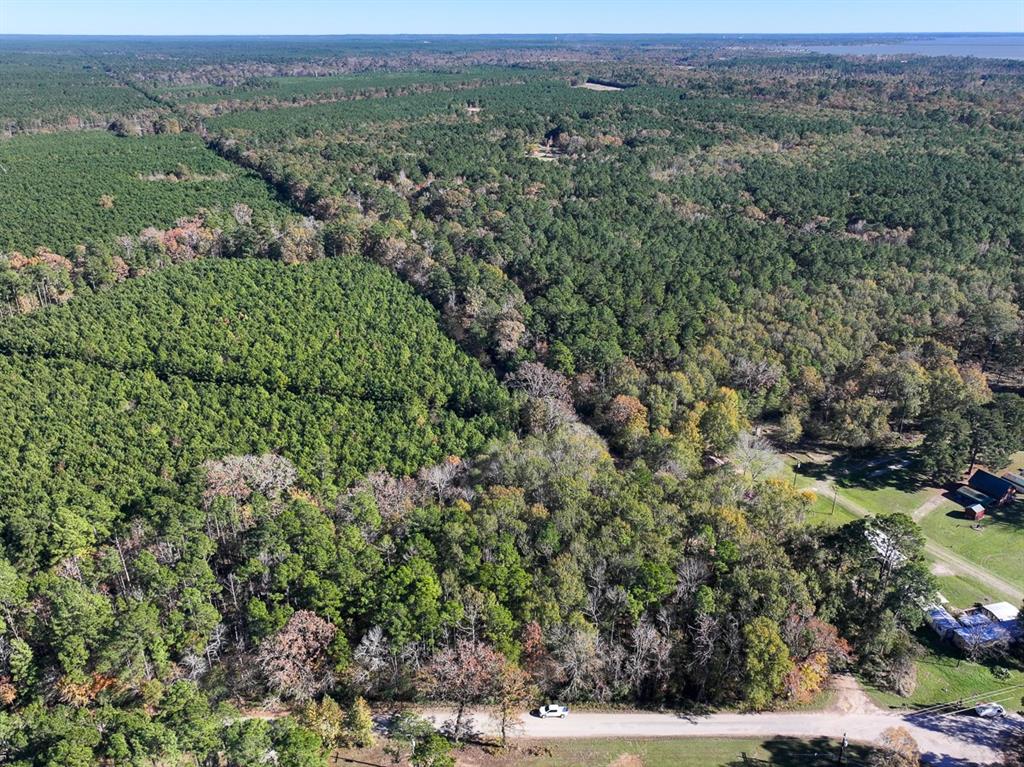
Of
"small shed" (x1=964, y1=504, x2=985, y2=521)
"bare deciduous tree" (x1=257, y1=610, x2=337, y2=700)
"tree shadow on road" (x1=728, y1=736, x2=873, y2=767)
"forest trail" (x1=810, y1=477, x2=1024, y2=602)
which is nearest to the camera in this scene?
"tree shadow on road" (x1=728, y1=736, x2=873, y2=767)

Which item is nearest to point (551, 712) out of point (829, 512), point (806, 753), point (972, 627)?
point (806, 753)

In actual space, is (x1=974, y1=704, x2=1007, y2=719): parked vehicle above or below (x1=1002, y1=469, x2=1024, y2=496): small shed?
below

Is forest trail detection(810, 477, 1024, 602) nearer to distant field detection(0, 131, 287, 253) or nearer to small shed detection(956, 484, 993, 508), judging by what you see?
small shed detection(956, 484, 993, 508)

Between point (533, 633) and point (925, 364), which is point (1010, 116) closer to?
point (925, 364)

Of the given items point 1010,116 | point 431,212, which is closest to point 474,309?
point 431,212

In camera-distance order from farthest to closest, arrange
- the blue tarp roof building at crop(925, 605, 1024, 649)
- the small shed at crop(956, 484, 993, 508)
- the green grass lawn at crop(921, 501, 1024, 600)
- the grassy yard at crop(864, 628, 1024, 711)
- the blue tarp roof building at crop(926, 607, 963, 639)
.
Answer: the small shed at crop(956, 484, 993, 508), the green grass lawn at crop(921, 501, 1024, 600), the blue tarp roof building at crop(926, 607, 963, 639), the blue tarp roof building at crop(925, 605, 1024, 649), the grassy yard at crop(864, 628, 1024, 711)

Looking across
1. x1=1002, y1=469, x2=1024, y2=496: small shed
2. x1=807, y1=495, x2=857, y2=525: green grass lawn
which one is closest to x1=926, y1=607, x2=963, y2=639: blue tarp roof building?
x1=807, y1=495, x2=857, y2=525: green grass lawn

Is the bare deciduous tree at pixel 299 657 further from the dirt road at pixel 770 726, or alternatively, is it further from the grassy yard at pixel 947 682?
the grassy yard at pixel 947 682

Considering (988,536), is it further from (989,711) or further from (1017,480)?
(989,711)
